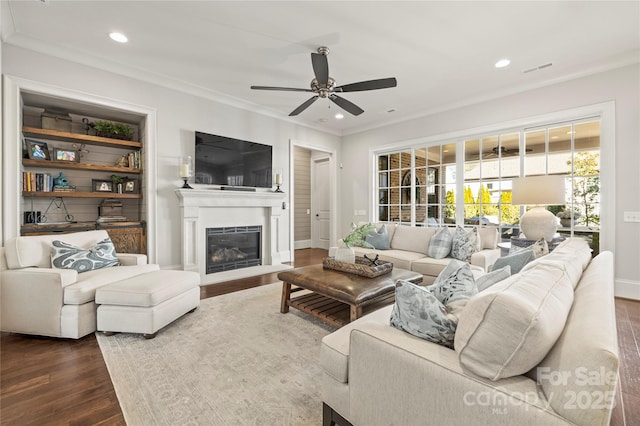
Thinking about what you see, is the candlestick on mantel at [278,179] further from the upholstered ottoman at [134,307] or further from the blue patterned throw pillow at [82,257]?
the upholstered ottoman at [134,307]

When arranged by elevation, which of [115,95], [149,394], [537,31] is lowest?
[149,394]

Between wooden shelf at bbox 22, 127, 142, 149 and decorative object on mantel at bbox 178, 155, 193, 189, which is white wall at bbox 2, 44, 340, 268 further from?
wooden shelf at bbox 22, 127, 142, 149

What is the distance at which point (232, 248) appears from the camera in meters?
4.88

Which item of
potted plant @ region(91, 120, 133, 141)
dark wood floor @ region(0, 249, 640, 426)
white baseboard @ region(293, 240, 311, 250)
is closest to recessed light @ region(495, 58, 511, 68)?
dark wood floor @ region(0, 249, 640, 426)

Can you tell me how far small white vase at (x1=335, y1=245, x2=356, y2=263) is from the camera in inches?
A: 115

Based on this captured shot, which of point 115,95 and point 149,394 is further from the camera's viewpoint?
point 115,95

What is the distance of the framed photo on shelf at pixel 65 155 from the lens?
3515mm

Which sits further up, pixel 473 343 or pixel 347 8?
pixel 347 8

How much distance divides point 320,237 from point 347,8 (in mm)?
5551

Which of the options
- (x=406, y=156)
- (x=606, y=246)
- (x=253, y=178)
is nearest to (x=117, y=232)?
(x=253, y=178)

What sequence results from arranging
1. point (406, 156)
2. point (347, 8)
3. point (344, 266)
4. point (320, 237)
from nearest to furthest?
point (347, 8), point (344, 266), point (406, 156), point (320, 237)

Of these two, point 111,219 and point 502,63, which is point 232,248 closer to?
point 111,219

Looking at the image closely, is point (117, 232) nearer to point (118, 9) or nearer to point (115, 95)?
point (115, 95)

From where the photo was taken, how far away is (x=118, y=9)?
2596 millimetres
